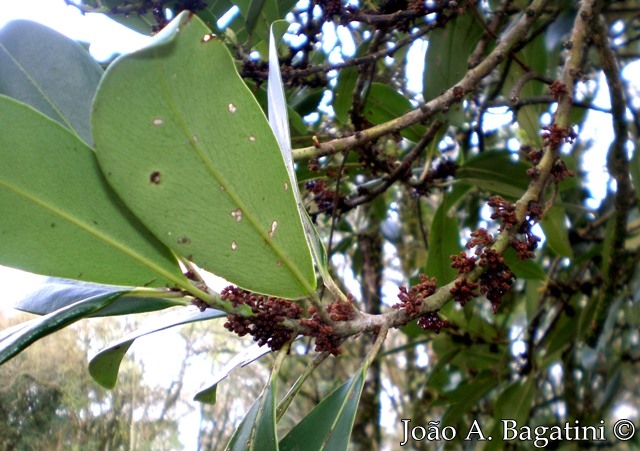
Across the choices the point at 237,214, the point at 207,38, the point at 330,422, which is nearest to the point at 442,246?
the point at 330,422

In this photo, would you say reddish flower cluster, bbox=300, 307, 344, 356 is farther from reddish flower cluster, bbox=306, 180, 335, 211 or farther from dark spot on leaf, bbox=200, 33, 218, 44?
reddish flower cluster, bbox=306, 180, 335, 211

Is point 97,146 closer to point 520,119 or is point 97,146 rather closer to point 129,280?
point 129,280

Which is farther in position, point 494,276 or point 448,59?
point 448,59

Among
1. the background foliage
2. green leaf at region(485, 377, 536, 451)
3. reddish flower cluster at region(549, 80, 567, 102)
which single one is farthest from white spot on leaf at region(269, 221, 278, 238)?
green leaf at region(485, 377, 536, 451)

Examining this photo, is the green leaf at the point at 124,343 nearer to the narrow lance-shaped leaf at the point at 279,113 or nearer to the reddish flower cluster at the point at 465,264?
the narrow lance-shaped leaf at the point at 279,113

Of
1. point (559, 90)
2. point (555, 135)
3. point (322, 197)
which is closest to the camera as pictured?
point (555, 135)

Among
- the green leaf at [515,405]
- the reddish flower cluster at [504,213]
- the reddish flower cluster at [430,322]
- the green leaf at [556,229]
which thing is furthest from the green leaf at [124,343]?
the green leaf at [515,405]

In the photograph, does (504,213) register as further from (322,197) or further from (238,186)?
(322,197)
